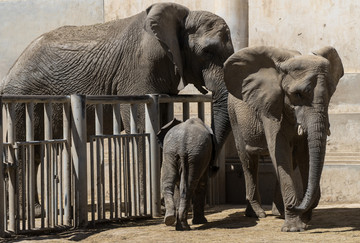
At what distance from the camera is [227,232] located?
29.3ft

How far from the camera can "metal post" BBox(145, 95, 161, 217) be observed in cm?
1027

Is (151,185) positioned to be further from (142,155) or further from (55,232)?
(55,232)

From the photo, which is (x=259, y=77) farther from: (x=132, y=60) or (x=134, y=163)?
(x=132, y=60)

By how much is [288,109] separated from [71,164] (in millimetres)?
2054

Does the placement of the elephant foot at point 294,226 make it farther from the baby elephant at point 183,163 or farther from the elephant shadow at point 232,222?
the baby elephant at point 183,163

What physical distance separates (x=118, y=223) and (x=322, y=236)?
7.29 ft

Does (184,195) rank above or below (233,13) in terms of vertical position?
below

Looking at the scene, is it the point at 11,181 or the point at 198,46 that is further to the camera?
the point at 198,46

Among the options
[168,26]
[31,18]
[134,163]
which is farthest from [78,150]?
[31,18]

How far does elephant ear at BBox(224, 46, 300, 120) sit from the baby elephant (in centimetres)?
50

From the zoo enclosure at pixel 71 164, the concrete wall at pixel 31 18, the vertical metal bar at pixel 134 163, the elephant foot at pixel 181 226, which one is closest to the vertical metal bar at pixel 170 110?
the zoo enclosure at pixel 71 164

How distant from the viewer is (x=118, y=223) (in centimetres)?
988

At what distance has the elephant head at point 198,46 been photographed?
34.6 feet

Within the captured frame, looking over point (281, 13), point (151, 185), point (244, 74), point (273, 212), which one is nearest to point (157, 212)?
point (151, 185)
